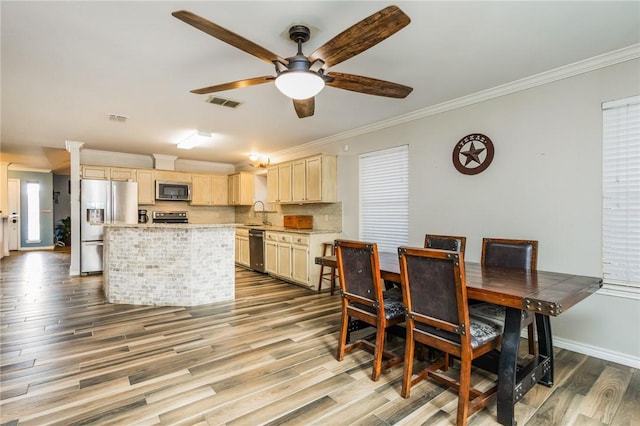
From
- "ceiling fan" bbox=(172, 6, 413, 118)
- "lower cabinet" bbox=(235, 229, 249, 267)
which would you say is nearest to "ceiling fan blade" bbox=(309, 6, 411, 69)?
"ceiling fan" bbox=(172, 6, 413, 118)

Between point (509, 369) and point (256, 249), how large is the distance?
4.98 meters

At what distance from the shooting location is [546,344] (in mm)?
2322

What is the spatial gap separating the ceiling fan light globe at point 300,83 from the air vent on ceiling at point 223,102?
1.72m

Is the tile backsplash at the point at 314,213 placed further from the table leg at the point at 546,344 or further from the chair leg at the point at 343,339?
the table leg at the point at 546,344

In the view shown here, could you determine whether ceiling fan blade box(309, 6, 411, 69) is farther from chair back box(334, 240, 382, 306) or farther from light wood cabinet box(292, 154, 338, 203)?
light wood cabinet box(292, 154, 338, 203)

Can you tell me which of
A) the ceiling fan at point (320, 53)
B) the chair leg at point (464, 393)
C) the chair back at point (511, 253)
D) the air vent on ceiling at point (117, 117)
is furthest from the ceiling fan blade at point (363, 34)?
the air vent on ceiling at point (117, 117)

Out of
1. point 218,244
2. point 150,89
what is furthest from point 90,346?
point 150,89

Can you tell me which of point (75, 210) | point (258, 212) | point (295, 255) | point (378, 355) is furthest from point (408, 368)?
point (75, 210)

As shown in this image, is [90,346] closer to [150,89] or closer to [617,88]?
[150,89]

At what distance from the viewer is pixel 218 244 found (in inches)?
170

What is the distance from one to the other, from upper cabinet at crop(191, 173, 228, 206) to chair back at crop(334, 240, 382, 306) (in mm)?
5775

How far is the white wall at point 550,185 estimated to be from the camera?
2.71m

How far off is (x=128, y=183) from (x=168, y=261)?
10.0ft

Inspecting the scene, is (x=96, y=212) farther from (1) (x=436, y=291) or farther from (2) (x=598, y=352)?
(2) (x=598, y=352)
